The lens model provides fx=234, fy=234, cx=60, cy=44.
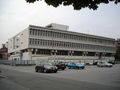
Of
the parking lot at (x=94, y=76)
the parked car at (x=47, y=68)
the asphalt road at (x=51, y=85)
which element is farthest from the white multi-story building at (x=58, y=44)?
the asphalt road at (x=51, y=85)

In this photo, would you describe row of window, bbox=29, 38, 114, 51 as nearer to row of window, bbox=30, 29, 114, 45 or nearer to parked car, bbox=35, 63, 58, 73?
row of window, bbox=30, 29, 114, 45

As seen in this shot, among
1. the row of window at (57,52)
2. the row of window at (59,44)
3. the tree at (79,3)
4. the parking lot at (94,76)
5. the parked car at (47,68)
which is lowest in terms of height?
the parking lot at (94,76)

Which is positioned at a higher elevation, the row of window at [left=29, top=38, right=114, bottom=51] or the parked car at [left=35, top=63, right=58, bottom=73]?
the row of window at [left=29, top=38, right=114, bottom=51]

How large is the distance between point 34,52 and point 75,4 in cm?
7908

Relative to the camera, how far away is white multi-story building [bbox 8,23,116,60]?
8562cm

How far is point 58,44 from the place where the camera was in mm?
92812

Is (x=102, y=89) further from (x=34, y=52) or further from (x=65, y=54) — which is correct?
(x=65, y=54)

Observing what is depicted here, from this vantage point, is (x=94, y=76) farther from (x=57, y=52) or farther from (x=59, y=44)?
(x=59, y=44)

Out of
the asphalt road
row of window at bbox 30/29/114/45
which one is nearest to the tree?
the asphalt road

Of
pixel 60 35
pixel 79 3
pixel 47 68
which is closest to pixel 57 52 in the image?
pixel 60 35

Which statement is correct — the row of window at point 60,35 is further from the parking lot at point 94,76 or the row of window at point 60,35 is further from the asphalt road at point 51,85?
the asphalt road at point 51,85

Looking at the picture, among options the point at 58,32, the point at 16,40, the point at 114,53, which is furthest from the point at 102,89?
the point at 114,53

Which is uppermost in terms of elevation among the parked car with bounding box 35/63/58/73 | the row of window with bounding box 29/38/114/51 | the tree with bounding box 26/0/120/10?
the row of window with bounding box 29/38/114/51

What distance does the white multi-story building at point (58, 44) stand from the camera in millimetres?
85625
